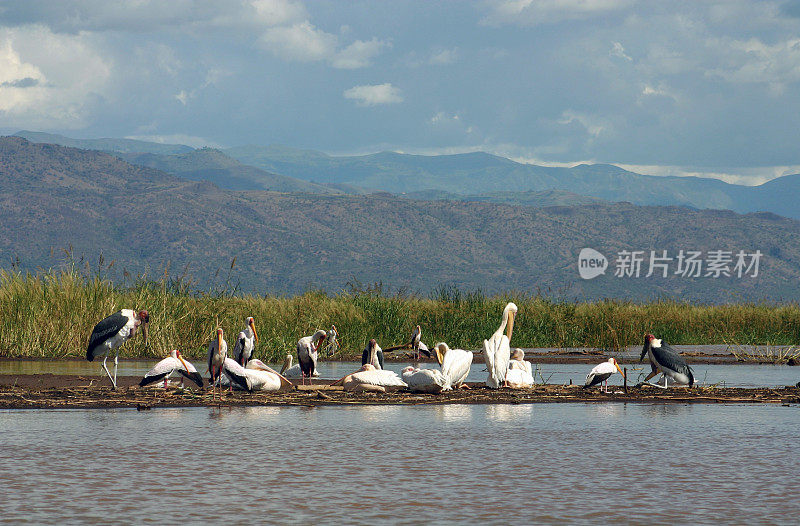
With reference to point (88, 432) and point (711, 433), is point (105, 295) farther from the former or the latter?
point (711, 433)

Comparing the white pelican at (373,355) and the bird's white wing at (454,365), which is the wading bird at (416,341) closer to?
the white pelican at (373,355)

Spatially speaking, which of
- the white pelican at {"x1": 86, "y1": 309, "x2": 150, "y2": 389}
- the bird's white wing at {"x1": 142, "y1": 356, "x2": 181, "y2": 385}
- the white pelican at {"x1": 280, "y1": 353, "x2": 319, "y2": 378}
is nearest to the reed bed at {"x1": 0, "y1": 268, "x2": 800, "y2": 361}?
the white pelican at {"x1": 280, "y1": 353, "x2": 319, "y2": 378}

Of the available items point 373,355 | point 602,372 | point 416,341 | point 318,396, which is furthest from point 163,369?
point 416,341

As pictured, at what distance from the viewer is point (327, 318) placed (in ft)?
84.5

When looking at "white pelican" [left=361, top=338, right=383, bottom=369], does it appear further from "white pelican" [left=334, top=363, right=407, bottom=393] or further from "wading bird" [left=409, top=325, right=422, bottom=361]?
"wading bird" [left=409, top=325, right=422, bottom=361]

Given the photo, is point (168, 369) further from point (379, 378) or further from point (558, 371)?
point (558, 371)

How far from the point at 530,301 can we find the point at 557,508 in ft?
80.4

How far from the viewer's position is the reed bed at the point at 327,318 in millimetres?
21703

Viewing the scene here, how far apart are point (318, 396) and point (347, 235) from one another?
13890 centimetres

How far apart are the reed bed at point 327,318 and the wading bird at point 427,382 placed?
272 inches

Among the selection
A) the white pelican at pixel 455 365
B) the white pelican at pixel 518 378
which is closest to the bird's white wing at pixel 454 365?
the white pelican at pixel 455 365

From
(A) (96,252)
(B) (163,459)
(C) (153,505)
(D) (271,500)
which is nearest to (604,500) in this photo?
(D) (271,500)

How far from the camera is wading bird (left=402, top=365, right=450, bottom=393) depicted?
15109 mm

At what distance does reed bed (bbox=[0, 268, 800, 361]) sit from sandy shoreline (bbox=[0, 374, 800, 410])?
→ 5667 millimetres
